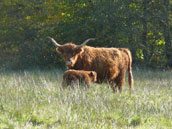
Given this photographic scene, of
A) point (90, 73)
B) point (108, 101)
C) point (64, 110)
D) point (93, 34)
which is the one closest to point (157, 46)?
point (93, 34)

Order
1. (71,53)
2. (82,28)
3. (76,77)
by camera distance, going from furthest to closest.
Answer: (82,28), (71,53), (76,77)

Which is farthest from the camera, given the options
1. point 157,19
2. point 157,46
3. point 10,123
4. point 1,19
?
point 1,19

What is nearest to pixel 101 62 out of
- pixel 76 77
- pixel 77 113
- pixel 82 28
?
pixel 76 77

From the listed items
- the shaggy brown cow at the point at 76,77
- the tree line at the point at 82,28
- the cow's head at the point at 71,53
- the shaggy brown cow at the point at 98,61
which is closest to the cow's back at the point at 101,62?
the shaggy brown cow at the point at 98,61

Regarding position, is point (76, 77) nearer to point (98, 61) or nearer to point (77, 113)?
point (98, 61)

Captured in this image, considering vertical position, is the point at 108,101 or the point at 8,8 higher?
the point at 8,8

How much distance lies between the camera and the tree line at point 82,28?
49.6 feet

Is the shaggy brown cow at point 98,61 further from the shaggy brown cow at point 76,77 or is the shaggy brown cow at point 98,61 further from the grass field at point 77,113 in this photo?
the grass field at point 77,113

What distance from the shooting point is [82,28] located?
15.3 meters

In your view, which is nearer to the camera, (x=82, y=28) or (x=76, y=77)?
(x=76, y=77)

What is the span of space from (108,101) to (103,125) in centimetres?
153

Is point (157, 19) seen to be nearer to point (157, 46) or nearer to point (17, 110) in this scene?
point (157, 46)

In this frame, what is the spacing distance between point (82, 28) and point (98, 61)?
662cm

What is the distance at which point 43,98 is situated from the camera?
20.5 ft
